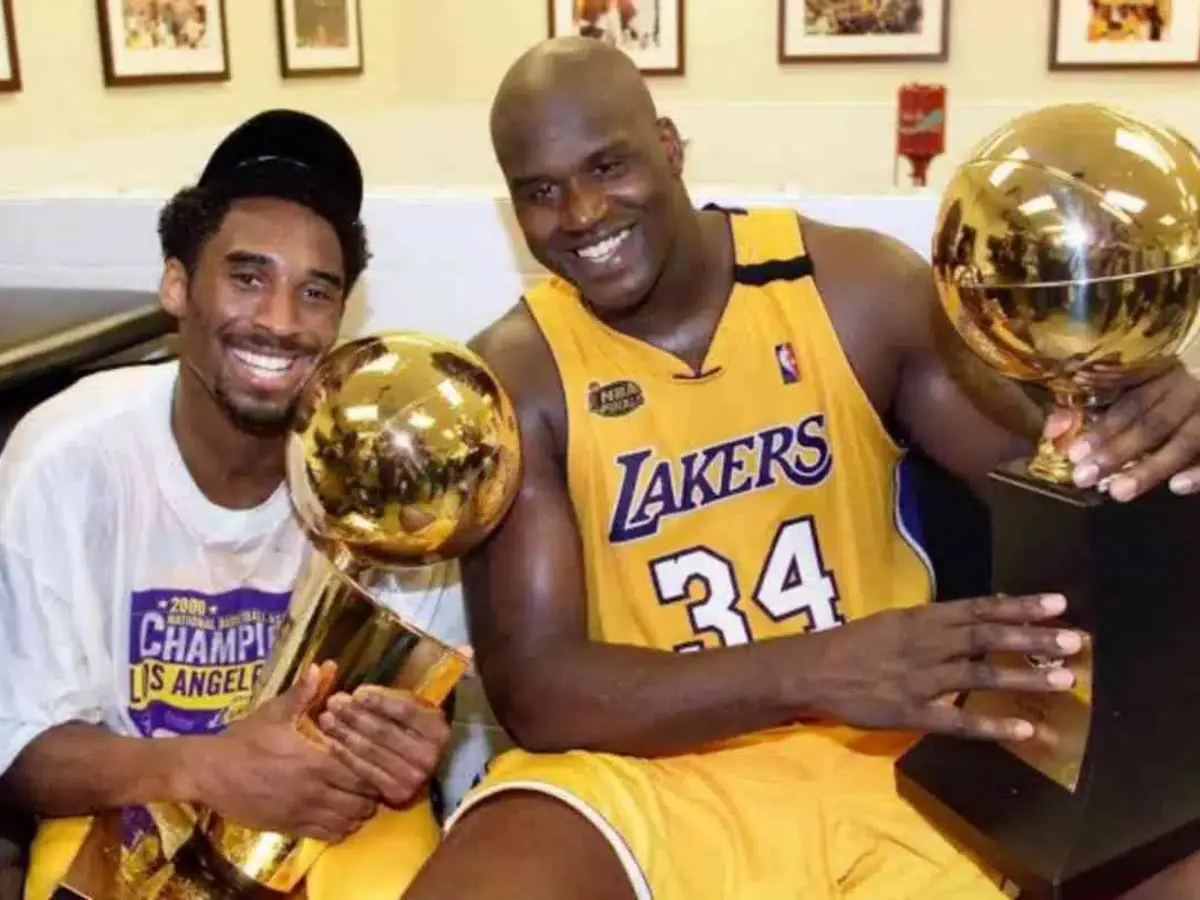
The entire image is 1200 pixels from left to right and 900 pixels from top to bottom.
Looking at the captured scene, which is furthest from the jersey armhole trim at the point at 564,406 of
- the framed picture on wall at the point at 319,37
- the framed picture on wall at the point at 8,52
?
the framed picture on wall at the point at 319,37

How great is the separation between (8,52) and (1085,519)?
7.32 feet

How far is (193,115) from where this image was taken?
10.3 feet

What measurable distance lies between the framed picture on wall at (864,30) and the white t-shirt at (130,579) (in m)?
2.72

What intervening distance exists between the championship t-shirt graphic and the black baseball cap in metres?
0.38

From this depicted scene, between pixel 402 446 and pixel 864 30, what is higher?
pixel 864 30

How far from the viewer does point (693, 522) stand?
1385mm

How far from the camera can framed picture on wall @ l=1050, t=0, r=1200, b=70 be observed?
3564 millimetres

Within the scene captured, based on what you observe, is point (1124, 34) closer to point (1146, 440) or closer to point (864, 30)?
point (864, 30)

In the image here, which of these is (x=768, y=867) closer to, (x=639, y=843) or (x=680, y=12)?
(x=639, y=843)

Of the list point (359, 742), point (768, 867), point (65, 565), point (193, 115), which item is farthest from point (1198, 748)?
point (193, 115)

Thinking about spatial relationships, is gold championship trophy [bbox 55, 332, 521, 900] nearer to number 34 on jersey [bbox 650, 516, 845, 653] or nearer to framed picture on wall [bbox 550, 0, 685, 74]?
number 34 on jersey [bbox 650, 516, 845, 653]

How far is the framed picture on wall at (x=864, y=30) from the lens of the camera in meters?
3.72

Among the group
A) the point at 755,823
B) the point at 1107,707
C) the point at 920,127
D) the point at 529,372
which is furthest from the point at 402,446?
the point at 920,127

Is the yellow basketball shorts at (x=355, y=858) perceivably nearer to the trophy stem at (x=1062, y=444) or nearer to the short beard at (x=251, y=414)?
the short beard at (x=251, y=414)
